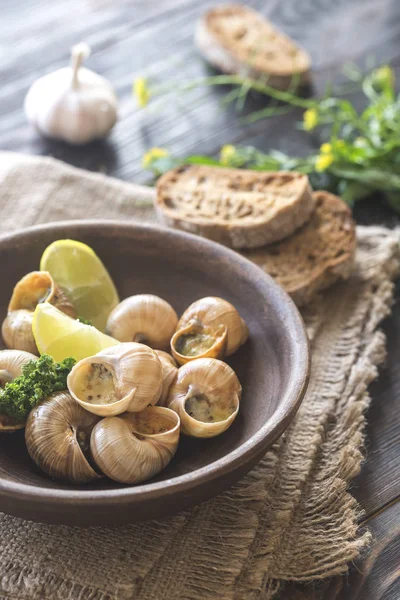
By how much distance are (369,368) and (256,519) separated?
41 cm

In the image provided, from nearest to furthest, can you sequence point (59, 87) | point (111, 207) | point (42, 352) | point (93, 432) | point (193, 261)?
point (93, 432) → point (42, 352) → point (193, 261) → point (111, 207) → point (59, 87)

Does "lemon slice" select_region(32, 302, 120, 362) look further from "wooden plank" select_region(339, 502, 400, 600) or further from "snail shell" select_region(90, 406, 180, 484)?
"wooden plank" select_region(339, 502, 400, 600)

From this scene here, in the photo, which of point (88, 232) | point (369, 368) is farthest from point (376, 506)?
point (88, 232)

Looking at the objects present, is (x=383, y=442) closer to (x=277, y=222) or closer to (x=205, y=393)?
(x=205, y=393)

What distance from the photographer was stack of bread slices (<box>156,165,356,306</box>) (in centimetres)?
156

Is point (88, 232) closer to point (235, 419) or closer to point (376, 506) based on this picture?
point (235, 419)

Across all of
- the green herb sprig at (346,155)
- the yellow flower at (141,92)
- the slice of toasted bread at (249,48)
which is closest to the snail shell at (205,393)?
the green herb sprig at (346,155)

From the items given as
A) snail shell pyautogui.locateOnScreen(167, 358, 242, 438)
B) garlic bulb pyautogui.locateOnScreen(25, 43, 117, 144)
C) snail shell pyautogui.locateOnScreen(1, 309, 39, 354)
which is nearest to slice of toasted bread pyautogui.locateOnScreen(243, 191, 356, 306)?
snail shell pyautogui.locateOnScreen(167, 358, 242, 438)

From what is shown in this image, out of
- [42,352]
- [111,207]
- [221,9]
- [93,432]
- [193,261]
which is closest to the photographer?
[93,432]

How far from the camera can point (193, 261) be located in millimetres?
1333

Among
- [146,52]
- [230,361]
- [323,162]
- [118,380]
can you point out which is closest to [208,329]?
[230,361]

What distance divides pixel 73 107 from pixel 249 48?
0.64 metres

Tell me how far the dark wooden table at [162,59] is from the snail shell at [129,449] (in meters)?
0.50

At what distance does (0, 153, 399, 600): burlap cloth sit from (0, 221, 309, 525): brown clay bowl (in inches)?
3.9
